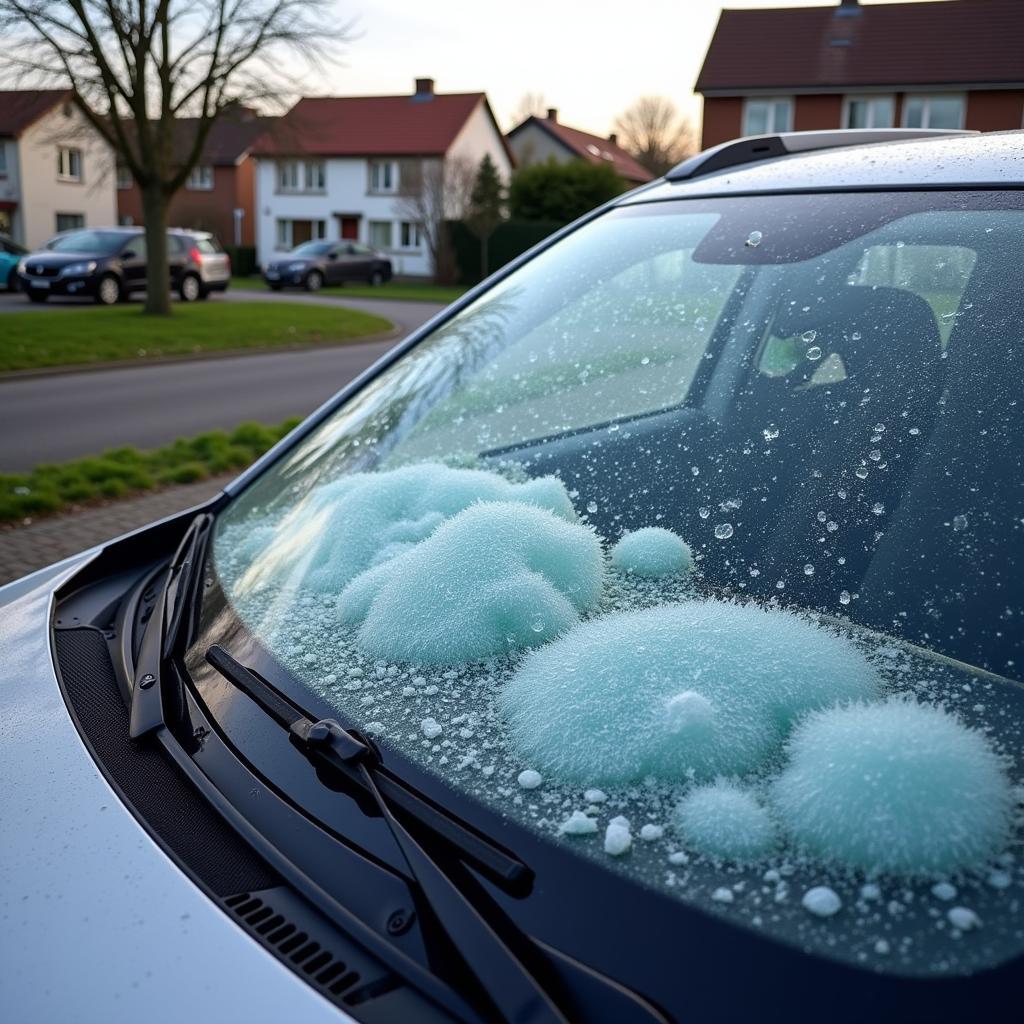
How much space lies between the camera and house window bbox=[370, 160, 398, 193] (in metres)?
51.5

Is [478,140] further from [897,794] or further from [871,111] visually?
[897,794]

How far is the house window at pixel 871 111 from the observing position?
37.1 ft

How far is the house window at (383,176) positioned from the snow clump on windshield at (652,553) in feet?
172

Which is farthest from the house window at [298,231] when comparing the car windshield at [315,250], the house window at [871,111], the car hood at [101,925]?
the car hood at [101,925]

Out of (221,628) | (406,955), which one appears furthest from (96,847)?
(221,628)

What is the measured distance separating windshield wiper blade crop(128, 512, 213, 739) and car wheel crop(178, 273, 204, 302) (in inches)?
1025

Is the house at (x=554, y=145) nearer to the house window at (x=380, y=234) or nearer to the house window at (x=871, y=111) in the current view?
the house window at (x=380, y=234)

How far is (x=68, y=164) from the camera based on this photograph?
50531mm

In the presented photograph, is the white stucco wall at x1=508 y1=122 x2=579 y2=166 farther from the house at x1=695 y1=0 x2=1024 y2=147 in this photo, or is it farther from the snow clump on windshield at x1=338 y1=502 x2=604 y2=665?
the snow clump on windshield at x1=338 y1=502 x2=604 y2=665

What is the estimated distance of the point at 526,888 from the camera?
1016 millimetres

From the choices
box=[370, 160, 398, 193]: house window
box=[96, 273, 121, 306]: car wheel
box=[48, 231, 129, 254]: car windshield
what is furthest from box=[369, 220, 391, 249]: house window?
box=[96, 273, 121, 306]: car wheel

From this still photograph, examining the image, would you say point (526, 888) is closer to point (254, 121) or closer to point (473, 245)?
point (254, 121)

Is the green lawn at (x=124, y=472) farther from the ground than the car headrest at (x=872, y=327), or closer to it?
closer to it

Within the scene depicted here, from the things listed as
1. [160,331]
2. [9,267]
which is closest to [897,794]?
[160,331]
